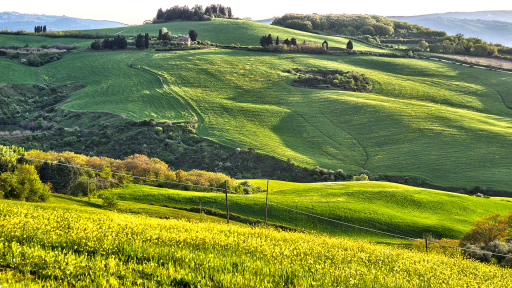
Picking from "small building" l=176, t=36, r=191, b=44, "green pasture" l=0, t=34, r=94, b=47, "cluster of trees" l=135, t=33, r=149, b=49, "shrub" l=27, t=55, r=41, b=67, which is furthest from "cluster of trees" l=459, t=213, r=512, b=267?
"green pasture" l=0, t=34, r=94, b=47

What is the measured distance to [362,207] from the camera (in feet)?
143

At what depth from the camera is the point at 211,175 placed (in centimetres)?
5819

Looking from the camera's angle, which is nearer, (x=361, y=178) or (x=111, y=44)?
(x=361, y=178)

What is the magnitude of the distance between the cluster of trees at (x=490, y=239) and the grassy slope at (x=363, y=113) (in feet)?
93.6

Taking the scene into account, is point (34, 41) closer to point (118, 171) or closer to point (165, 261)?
point (118, 171)

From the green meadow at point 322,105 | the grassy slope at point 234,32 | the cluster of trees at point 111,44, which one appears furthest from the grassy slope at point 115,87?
the grassy slope at point 234,32

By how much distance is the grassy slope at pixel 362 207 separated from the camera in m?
38.9

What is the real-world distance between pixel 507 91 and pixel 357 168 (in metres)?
74.4

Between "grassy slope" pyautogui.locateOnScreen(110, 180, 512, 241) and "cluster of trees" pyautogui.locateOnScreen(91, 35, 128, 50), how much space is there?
105m


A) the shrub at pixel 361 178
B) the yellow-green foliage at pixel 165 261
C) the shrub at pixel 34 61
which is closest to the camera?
the yellow-green foliage at pixel 165 261

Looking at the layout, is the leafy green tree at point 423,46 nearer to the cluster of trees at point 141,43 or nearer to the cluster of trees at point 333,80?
the cluster of trees at point 333,80

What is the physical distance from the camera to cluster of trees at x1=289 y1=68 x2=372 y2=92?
11031 cm

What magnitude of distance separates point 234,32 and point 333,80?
6554 centimetres

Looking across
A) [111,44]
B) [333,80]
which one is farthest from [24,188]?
[111,44]
